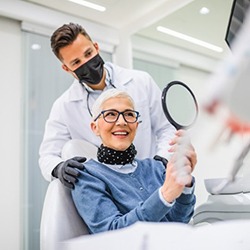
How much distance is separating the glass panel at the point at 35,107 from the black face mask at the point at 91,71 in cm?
154

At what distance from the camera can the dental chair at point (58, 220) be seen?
3.34 feet

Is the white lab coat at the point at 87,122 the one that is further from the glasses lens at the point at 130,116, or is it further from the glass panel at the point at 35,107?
the glass panel at the point at 35,107

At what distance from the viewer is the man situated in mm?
1539

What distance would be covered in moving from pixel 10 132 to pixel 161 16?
1711mm

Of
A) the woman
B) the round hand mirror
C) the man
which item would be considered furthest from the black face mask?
the round hand mirror

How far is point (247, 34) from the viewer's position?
332 mm

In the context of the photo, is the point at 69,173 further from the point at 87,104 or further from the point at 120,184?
the point at 87,104

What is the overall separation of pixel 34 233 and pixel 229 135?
9.20 feet

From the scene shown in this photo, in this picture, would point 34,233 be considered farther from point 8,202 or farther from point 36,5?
point 36,5

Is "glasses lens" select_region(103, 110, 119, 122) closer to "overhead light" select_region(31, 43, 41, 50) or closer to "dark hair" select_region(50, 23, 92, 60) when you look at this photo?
"dark hair" select_region(50, 23, 92, 60)

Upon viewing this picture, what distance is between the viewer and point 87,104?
5.30ft

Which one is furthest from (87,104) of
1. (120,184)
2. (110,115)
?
(120,184)

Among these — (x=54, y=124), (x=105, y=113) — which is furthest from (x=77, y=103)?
(x=105, y=113)

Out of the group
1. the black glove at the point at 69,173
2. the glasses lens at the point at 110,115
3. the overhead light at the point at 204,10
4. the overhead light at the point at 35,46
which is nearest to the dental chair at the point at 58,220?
the black glove at the point at 69,173
